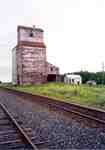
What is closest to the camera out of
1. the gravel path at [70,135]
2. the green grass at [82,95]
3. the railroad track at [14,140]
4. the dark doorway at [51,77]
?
the railroad track at [14,140]

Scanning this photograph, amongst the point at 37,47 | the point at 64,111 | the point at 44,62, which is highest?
the point at 37,47

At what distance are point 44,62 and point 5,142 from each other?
37.2 meters

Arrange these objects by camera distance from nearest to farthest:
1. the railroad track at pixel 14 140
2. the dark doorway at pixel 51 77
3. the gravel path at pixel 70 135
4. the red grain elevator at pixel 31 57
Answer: the railroad track at pixel 14 140 → the gravel path at pixel 70 135 → the red grain elevator at pixel 31 57 → the dark doorway at pixel 51 77

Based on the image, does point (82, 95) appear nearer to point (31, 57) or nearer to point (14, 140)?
point (14, 140)

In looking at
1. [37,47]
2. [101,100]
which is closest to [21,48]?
[37,47]

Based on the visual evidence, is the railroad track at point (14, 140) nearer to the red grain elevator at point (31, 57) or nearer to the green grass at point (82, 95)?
the green grass at point (82, 95)

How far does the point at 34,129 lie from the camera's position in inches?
290

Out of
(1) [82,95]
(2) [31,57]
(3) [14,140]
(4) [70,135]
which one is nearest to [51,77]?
(2) [31,57]

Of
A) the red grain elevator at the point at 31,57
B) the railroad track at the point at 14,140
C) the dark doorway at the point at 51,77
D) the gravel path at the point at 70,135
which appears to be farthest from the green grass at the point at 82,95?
the dark doorway at the point at 51,77

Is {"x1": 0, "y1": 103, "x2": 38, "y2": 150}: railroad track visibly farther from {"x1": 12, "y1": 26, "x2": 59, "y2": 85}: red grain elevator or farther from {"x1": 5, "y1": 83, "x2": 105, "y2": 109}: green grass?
{"x1": 12, "y1": 26, "x2": 59, "y2": 85}: red grain elevator

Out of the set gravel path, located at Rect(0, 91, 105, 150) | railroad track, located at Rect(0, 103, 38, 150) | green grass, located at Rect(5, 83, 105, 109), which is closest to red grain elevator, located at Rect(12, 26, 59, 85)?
green grass, located at Rect(5, 83, 105, 109)

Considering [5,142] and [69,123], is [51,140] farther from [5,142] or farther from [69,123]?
[69,123]

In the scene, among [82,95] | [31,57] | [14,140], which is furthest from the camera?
[31,57]

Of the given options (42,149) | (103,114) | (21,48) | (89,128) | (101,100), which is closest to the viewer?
(42,149)
